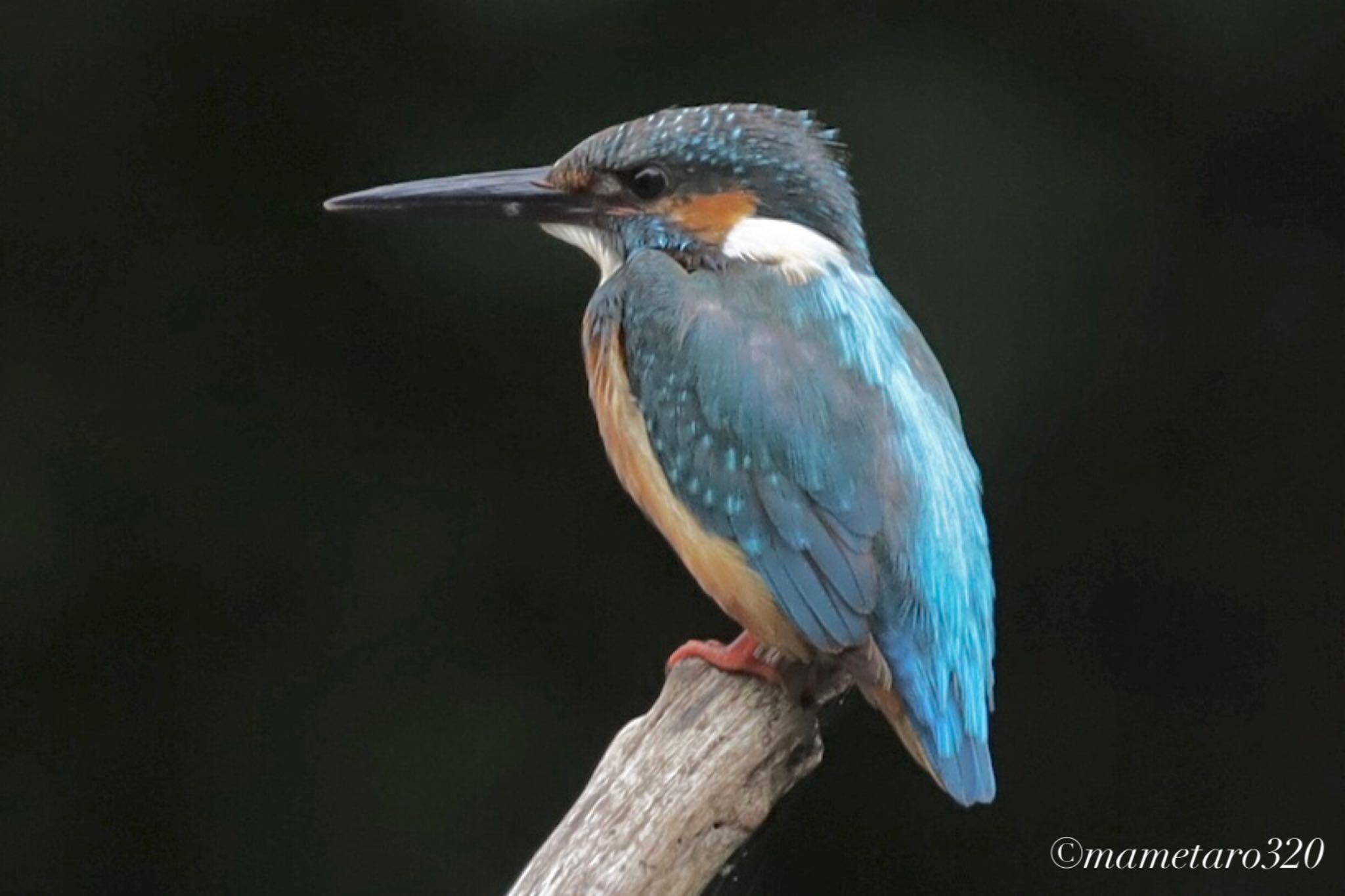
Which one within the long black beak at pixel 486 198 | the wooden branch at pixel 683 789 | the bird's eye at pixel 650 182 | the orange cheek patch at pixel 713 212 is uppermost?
the long black beak at pixel 486 198

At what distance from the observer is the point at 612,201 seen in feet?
8.57

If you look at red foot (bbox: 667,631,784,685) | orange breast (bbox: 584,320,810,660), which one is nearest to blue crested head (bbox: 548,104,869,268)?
orange breast (bbox: 584,320,810,660)

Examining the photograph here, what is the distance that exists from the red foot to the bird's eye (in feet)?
1.70

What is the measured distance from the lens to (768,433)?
237 cm

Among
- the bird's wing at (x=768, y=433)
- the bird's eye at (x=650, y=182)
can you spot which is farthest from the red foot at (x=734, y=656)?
the bird's eye at (x=650, y=182)

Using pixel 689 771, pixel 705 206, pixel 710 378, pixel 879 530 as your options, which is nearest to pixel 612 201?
pixel 705 206

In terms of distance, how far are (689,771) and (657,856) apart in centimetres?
11

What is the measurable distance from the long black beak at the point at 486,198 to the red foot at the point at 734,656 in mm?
530

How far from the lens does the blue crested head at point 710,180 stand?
2.56 meters

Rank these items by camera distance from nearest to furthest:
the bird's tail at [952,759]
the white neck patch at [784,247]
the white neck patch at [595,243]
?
the bird's tail at [952,759], the white neck patch at [784,247], the white neck patch at [595,243]

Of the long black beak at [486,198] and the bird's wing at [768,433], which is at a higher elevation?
the long black beak at [486,198]

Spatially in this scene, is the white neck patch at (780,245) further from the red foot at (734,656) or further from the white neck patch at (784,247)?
the red foot at (734,656)

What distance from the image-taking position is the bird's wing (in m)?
2.31

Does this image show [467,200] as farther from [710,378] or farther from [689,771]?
[689,771]
